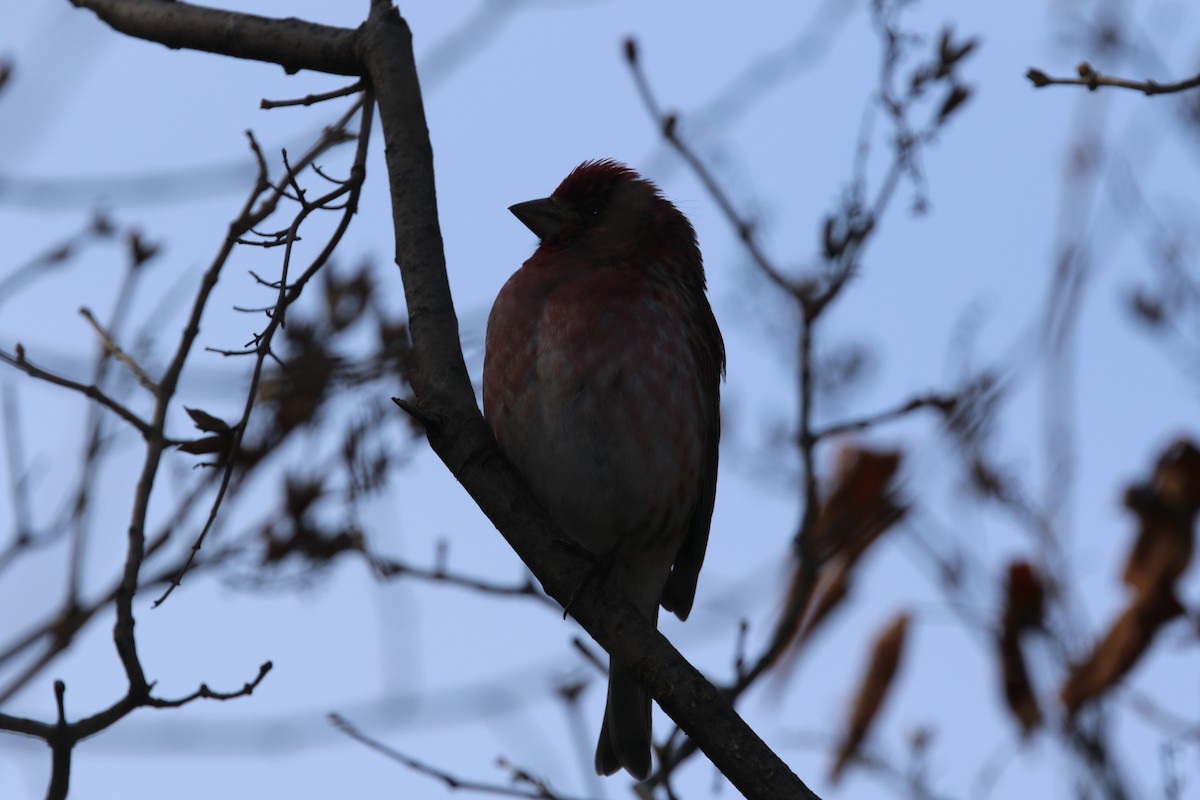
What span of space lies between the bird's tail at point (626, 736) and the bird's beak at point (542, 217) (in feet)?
6.84

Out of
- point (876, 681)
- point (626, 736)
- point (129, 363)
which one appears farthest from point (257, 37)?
point (876, 681)

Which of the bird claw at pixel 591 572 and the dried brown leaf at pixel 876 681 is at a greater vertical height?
the dried brown leaf at pixel 876 681

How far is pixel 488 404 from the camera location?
6273 millimetres

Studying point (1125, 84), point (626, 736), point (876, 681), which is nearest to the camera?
point (1125, 84)

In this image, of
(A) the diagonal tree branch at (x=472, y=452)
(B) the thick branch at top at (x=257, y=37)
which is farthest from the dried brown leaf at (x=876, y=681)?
(B) the thick branch at top at (x=257, y=37)

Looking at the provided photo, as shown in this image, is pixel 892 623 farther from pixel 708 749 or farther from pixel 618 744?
pixel 708 749

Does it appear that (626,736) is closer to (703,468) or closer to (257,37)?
(703,468)

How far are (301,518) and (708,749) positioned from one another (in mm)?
3414

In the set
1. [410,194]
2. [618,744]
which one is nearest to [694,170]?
[410,194]

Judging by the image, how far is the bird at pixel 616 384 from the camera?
611 centimetres

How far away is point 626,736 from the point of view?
6703 millimetres

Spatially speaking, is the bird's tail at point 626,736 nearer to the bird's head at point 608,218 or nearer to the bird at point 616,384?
the bird at point 616,384

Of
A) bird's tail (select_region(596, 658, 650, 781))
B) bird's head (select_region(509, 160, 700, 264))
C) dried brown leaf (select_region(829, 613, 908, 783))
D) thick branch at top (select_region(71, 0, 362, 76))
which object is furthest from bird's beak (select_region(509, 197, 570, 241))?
dried brown leaf (select_region(829, 613, 908, 783))

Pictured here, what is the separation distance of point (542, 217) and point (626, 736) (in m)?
2.48
